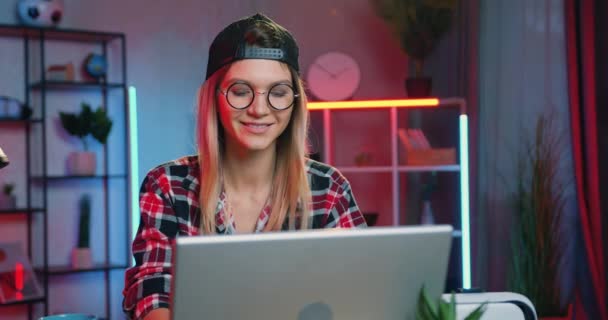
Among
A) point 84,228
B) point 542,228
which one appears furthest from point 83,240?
point 542,228

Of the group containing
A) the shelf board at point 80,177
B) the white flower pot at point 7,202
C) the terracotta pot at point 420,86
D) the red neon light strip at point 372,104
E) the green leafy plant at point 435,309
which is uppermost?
the terracotta pot at point 420,86

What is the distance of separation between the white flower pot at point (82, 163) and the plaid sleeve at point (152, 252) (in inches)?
119

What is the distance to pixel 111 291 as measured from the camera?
462 centimetres

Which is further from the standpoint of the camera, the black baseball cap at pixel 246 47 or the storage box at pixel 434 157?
the storage box at pixel 434 157

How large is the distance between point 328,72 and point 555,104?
1.28 metres

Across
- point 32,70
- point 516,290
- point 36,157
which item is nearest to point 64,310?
point 36,157

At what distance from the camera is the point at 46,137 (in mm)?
4516

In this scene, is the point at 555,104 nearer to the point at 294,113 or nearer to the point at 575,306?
the point at 575,306

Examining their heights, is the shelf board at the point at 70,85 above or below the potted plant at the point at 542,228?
above

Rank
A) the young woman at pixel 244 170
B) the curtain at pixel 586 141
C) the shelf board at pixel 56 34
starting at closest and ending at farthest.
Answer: the young woman at pixel 244 170
the curtain at pixel 586 141
the shelf board at pixel 56 34

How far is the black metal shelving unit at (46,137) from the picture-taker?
4.30 metres

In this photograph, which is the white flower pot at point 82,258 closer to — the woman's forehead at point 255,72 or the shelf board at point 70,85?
the shelf board at point 70,85

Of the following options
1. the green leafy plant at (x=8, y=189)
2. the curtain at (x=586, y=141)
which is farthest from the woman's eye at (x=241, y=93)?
the green leafy plant at (x=8, y=189)

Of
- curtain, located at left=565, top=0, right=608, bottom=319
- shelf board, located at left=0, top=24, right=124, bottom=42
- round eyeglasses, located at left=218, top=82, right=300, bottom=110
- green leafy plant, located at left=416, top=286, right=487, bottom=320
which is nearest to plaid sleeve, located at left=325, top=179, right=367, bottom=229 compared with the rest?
round eyeglasses, located at left=218, top=82, right=300, bottom=110
